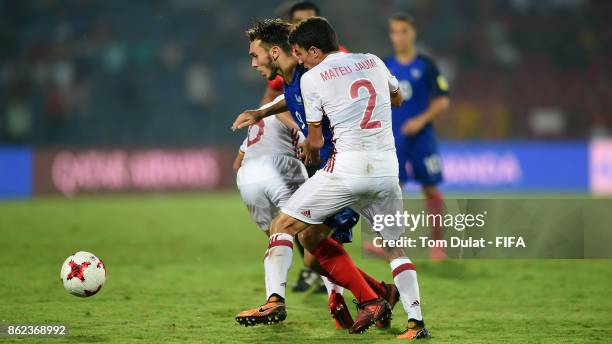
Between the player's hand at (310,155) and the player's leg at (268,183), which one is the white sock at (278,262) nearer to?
the player's hand at (310,155)

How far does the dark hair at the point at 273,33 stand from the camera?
20.4 feet

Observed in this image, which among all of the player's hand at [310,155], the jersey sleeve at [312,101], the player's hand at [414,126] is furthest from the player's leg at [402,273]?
the player's hand at [414,126]

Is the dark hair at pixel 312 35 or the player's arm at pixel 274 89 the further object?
the player's arm at pixel 274 89

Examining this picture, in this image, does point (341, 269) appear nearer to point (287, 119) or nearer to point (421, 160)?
point (287, 119)

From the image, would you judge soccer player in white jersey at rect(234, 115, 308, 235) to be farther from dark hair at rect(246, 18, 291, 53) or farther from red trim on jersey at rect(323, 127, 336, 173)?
red trim on jersey at rect(323, 127, 336, 173)

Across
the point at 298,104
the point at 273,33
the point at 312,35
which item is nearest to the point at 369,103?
the point at 312,35

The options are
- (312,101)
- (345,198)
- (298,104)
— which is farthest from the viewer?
(298,104)

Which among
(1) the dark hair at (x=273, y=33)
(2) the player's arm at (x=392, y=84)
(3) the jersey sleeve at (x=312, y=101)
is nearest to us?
(3) the jersey sleeve at (x=312, y=101)

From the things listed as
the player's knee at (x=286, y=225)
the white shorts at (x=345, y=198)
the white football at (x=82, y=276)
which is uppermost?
the white shorts at (x=345, y=198)

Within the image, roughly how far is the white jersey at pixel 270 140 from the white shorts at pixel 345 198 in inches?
Result: 47.9

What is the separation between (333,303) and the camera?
6.18 meters

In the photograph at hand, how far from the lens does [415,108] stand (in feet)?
32.3

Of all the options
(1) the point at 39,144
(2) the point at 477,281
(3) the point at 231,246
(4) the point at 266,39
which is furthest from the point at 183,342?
(1) the point at 39,144

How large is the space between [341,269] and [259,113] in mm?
1144
